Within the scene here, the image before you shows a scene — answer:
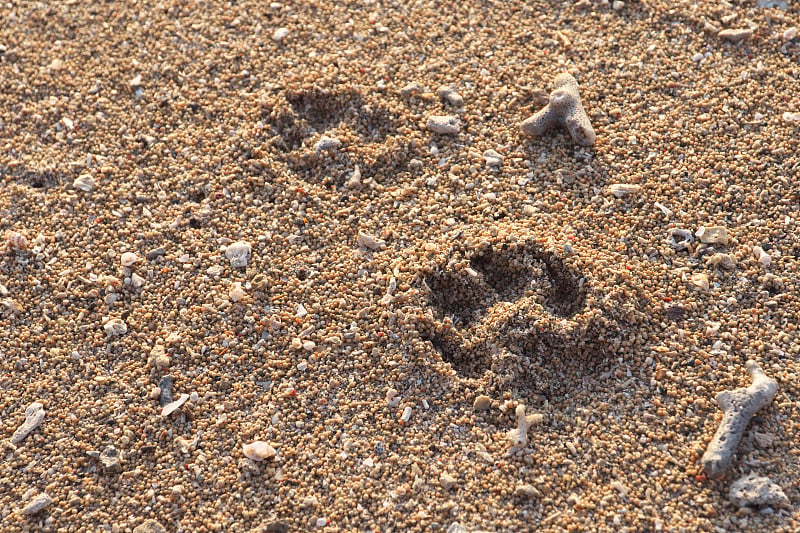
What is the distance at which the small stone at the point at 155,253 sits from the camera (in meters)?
2.81

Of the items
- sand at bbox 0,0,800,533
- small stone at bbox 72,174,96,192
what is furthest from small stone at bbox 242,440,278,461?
small stone at bbox 72,174,96,192

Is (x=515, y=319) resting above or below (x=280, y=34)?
below

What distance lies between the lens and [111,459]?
244 centimetres

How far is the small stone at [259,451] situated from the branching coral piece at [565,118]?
1560 mm

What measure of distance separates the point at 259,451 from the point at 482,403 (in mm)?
746

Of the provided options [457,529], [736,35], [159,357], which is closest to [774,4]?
[736,35]

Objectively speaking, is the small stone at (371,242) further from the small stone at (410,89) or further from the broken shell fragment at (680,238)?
the broken shell fragment at (680,238)

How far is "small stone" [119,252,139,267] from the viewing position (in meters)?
2.79

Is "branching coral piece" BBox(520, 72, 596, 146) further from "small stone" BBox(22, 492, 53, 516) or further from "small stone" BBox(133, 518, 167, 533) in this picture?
"small stone" BBox(22, 492, 53, 516)

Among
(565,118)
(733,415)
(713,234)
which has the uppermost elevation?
(565,118)

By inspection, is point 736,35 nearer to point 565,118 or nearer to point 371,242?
point 565,118

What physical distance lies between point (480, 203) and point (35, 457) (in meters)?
1.80

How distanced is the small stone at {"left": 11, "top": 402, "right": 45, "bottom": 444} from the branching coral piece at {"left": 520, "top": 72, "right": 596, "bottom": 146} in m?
2.07

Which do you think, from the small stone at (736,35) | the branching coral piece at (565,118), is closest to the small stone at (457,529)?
the branching coral piece at (565,118)
